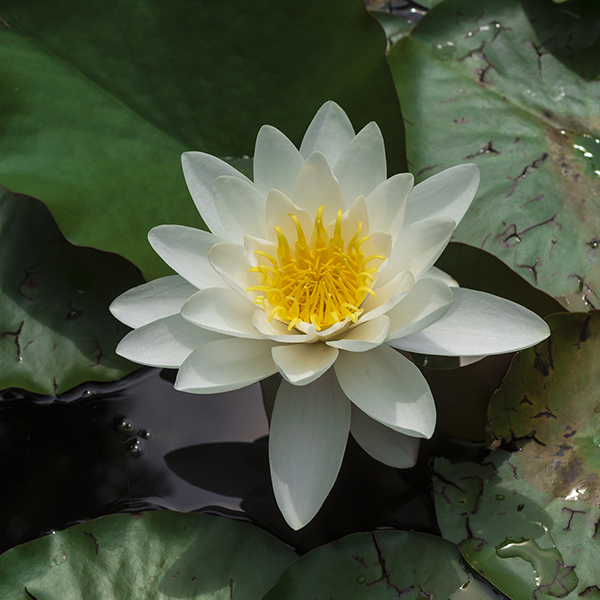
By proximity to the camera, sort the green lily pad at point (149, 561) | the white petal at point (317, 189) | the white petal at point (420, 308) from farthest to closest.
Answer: the green lily pad at point (149, 561)
the white petal at point (317, 189)
the white petal at point (420, 308)

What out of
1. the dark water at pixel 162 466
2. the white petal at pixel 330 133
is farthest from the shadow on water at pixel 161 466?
the white petal at pixel 330 133

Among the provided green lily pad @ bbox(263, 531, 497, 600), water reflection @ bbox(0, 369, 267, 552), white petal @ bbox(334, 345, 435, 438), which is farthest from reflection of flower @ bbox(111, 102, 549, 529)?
water reflection @ bbox(0, 369, 267, 552)

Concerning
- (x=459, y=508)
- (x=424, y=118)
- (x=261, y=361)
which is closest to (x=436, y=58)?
(x=424, y=118)

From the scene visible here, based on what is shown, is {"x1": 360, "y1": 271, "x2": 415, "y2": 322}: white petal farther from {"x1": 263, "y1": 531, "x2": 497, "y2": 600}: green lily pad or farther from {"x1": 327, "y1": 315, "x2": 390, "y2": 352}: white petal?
{"x1": 263, "y1": 531, "x2": 497, "y2": 600}: green lily pad

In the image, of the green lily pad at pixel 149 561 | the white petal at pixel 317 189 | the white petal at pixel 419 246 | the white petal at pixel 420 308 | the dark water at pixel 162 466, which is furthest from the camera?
the dark water at pixel 162 466

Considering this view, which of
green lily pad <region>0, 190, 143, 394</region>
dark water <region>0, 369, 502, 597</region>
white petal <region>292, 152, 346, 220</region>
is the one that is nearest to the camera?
white petal <region>292, 152, 346, 220</region>

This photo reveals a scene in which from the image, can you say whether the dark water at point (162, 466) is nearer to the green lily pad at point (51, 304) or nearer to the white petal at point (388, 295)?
the green lily pad at point (51, 304)

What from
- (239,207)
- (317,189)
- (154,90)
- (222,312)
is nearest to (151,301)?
(222,312)
